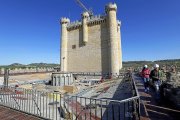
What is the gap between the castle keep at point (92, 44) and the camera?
36.5m

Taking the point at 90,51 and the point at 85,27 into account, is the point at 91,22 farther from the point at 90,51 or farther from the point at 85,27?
the point at 90,51

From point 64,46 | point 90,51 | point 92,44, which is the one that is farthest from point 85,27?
point 64,46

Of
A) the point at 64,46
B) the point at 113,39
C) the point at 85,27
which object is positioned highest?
the point at 85,27

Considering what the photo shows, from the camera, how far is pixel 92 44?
39.8 metres

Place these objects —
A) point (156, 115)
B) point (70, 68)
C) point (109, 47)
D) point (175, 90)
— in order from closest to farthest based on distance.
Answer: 1. point (156, 115)
2. point (175, 90)
3. point (109, 47)
4. point (70, 68)

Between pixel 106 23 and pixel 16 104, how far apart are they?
1235 inches

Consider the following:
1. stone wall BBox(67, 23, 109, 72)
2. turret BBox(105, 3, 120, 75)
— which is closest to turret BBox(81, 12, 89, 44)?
stone wall BBox(67, 23, 109, 72)

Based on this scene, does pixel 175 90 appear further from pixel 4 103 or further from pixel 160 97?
pixel 4 103

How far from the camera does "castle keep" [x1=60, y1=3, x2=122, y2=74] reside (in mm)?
36469

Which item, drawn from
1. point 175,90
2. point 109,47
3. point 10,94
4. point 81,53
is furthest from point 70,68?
point 175,90

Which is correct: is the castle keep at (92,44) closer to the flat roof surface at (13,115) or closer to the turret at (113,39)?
the turret at (113,39)

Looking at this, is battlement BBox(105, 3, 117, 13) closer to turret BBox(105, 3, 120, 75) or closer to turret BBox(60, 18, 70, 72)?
turret BBox(105, 3, 120, 75)

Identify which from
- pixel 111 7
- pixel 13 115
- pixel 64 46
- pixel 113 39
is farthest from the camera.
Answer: pixel 64 46

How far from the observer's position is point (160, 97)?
377 inches
